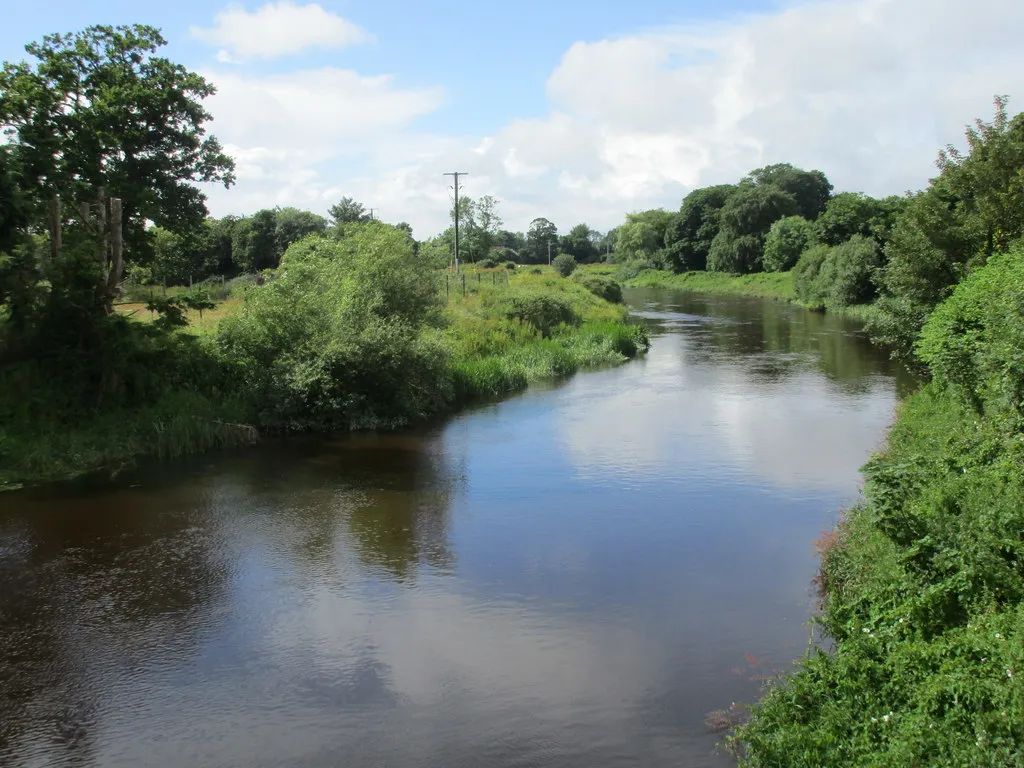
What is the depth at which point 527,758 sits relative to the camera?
26.7 feet

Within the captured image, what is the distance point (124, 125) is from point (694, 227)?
260 ft

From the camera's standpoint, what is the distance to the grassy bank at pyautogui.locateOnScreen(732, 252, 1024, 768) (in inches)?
244

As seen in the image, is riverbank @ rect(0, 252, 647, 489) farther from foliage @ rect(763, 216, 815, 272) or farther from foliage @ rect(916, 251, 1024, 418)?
foliage @ rect(763, 216, 815, 272)

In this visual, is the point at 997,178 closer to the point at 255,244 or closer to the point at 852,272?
the point at 852,272

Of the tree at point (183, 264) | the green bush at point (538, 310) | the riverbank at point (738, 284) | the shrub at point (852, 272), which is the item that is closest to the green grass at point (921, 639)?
the green bush at point (538, 310)

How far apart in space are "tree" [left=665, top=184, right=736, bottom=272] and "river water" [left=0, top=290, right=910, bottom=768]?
77575mm

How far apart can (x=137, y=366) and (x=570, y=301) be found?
2661 cm

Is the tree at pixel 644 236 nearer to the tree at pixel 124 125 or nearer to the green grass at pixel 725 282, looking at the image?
the green grass at pixel 725 282

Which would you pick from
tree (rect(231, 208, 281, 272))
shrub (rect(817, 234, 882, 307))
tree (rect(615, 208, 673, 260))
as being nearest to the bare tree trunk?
tree (rect(231, 208, 281, 272))

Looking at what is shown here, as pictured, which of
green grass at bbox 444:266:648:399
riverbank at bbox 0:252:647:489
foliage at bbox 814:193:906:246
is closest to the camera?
riverbank at bbox 0:252:647:489

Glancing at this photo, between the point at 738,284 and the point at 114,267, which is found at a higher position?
the point at 738,284

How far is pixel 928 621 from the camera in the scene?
7816 mm

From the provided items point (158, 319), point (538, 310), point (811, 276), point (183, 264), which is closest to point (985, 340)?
point (158, 319)

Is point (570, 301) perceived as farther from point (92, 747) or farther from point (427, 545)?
point (92, 747)
